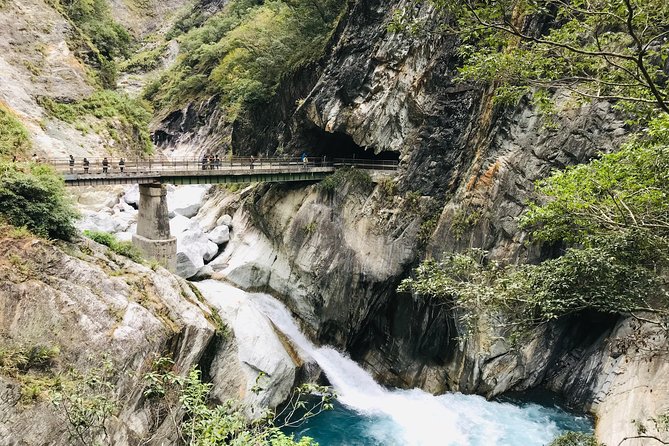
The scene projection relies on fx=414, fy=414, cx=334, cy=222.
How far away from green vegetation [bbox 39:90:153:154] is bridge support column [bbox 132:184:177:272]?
1725cm

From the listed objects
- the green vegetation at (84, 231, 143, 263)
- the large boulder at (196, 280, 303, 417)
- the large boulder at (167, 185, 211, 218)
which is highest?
the green vegetation at (84, 231, 143, 263)

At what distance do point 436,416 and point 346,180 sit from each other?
14.3 meters

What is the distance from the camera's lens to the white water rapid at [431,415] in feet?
59.3

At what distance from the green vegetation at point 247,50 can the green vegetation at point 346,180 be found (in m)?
8.93

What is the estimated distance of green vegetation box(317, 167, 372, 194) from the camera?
26062 mm

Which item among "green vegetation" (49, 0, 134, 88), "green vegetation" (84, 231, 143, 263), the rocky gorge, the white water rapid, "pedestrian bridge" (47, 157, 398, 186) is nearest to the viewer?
the rocky gorge

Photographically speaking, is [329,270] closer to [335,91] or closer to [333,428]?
[333,428]

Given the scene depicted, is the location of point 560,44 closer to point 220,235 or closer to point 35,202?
point 35,202

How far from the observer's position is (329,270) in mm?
24812

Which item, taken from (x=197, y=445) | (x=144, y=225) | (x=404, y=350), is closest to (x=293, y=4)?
(x=144, y=225)

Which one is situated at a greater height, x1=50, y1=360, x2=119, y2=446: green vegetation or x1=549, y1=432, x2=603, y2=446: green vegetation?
x1=50, y1=360, x2=119, y2=446: green vegetation

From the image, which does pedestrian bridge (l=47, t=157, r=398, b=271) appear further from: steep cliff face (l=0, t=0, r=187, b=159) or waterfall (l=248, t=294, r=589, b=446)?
steep cliff face (l=0, t=0, r=187, b=159)

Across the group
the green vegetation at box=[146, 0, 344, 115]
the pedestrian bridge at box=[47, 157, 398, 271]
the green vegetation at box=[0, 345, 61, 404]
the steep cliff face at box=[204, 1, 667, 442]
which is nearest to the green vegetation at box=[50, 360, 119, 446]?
the green vegetation at box=[0, 345, 61, 404]

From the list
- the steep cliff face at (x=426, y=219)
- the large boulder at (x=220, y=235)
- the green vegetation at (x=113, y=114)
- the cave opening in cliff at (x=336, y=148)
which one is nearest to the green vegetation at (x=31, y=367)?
the steep cliff face at (x=426, y=219)
